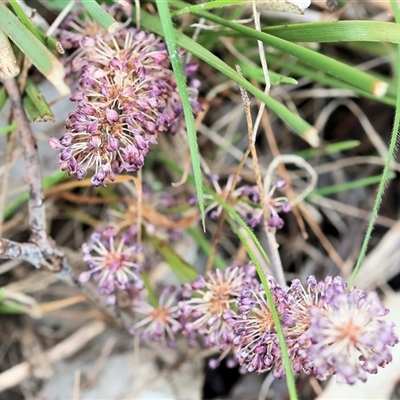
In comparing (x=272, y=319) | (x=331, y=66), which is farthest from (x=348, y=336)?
(x=331, y=66)

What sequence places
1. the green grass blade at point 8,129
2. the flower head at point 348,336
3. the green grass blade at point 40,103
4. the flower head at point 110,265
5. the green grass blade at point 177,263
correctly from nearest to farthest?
1. the flower head at point 348,336
2. the green grass blade at point 40,103
3. the flower head at point 110,265
4. the green grass blade at point 8,129
5. the green grass blade at point 177,263

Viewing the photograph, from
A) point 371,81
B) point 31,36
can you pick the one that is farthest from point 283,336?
point 31,36

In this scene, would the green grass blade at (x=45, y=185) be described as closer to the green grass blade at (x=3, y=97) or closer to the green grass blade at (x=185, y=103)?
the green grass blade at (x=3, y=97)

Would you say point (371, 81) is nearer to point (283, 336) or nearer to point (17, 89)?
point (283, 336)

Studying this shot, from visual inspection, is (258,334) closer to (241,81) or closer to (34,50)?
(241,81)

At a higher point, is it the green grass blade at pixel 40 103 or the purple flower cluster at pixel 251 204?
the green grass blade at pixel 40 103

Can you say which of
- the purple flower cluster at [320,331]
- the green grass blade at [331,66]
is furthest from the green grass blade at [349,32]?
the purple flower cluster at [320,331]
